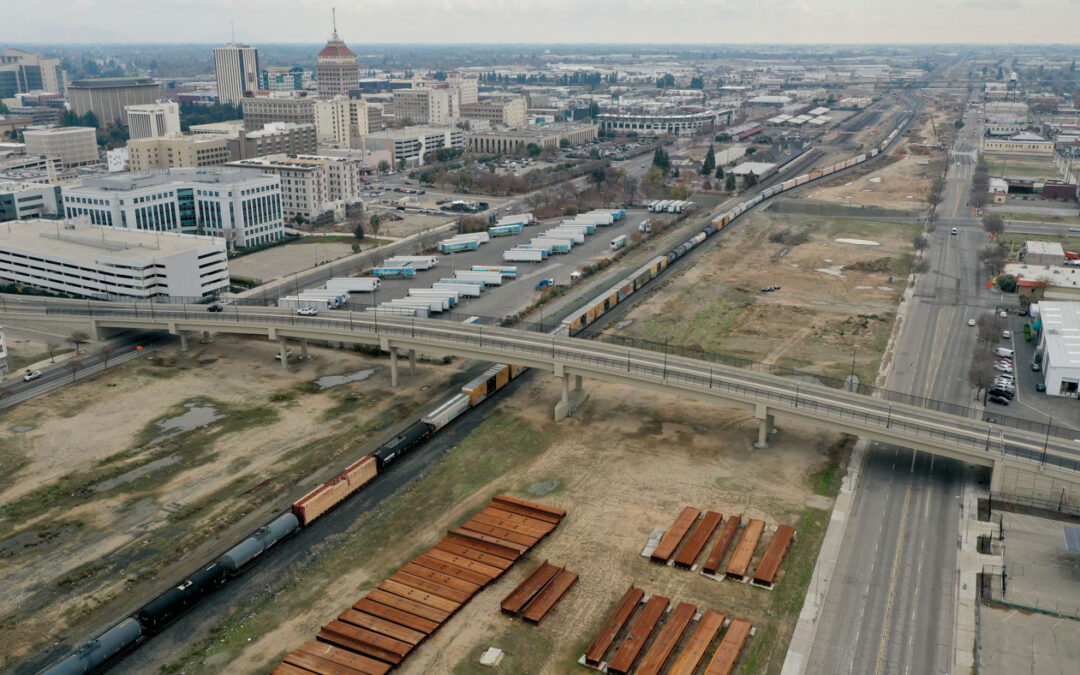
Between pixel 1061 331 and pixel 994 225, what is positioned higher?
pixel 994 225

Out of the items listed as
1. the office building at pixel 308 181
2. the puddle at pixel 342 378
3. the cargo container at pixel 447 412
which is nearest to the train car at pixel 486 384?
the cargo container at pixel 447 412

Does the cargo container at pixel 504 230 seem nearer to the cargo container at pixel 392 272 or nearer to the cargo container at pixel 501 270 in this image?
the cargo container at pixel 501 270

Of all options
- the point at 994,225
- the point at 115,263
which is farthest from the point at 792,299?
the point at 115,263

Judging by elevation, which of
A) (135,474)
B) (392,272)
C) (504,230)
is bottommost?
(135,474)

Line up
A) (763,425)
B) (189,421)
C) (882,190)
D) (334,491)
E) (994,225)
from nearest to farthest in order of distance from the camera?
(334,491) → (763,425) → (189,421) → (994,225) → (882,190)

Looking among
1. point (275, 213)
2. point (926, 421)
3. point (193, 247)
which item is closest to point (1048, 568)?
point (926, 421)

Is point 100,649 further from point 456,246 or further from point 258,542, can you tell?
point 456,246
